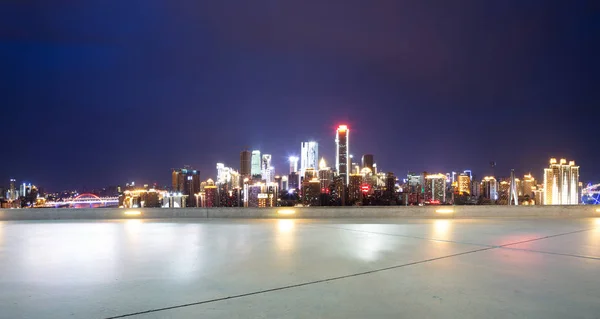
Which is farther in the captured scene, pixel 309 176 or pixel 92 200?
pixel 92 200

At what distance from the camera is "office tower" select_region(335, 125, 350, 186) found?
127 meters

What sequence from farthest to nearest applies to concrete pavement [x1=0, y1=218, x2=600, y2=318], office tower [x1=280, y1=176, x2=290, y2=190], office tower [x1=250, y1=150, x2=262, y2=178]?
1. office tower [x1=250, y1=150, x2=262, y2=178]
2. office tower [x1=280, y1=176, x2=290, y2=190]
3. concrete pavement [x1=0, y1=218, x2=600, y2=318]

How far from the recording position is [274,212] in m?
15.0

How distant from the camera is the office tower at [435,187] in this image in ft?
259

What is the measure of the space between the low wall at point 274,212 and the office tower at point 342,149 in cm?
10454

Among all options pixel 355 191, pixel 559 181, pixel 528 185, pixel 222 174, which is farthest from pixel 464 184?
pixel 222 174

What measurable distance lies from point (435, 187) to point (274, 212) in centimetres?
7790

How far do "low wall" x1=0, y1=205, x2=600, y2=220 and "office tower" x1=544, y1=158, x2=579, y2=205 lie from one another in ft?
171

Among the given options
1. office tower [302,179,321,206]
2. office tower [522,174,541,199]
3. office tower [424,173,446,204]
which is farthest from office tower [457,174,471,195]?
office tower [302,179,321,206]

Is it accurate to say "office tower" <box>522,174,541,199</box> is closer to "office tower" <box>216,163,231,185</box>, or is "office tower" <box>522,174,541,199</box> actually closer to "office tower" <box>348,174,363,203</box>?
"office tower" <box>348,174,363,203</box>

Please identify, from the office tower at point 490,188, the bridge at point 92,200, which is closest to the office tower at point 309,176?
the office tower at point 490,188

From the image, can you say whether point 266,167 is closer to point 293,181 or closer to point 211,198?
point 293,181

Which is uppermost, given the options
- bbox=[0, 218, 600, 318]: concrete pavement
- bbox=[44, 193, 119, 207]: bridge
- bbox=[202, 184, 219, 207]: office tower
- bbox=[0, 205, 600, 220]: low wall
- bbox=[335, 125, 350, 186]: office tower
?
bbox=[335, 125, 350, 186]: office tower

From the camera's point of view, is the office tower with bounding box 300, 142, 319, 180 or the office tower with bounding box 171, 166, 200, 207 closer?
the office tower with bounding box 171, 166, 200, 207
